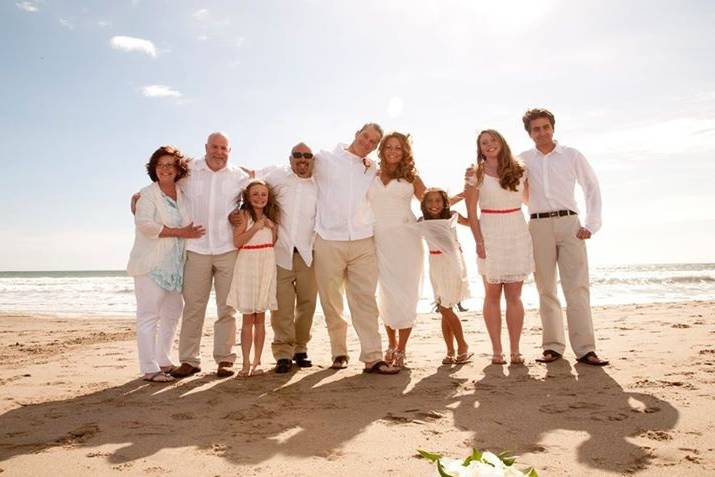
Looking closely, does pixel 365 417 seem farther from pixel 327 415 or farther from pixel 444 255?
pixel 444 255

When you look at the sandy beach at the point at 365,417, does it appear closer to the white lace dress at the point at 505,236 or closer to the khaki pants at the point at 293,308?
the khaki pants at the point at 293,308

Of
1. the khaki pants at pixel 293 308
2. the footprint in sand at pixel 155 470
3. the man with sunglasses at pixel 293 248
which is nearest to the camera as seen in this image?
the footprint in sand at pixel 155 470

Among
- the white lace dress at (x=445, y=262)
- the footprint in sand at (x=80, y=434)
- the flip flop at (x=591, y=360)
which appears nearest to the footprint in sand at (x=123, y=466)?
the footprint in sand at (x=80, y=434)

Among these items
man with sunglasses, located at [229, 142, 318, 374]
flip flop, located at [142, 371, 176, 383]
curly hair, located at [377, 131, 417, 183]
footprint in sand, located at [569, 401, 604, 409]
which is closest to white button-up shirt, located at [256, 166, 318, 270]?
man with sunglasses, located at [229, 142, 318, 374]

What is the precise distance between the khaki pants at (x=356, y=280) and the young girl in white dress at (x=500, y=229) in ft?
3.55

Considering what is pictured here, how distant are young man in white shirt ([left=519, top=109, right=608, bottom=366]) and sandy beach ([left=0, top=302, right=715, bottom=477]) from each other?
326 mm

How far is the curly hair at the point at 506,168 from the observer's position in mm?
5102

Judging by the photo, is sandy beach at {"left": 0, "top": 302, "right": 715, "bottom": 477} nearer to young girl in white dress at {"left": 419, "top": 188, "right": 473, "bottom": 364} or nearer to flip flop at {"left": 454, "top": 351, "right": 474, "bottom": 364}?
flip flop at {"left": 454, "top": 351, "right": 474, "bottom": 364}

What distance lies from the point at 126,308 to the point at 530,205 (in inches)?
511

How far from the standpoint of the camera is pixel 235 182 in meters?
5.38

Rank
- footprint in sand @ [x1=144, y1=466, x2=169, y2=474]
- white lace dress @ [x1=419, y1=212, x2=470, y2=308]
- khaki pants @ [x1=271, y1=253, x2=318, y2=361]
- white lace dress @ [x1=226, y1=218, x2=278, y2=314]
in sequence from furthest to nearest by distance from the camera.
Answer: khaki pants @ [x1=271, y1=253, x2=318, y2=361] < white lace dress @ [x1=419, y1=212, x2=470, y2=308] < white lace dress @ [x1=226, y1=218, x2=278, y2=314] < footprint in sand @ [x1=144, y1=466, x2=169, y2=474]

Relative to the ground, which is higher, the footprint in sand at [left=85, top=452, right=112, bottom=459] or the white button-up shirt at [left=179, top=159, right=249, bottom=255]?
the white button-up shirt at [left=179, top=159, right=249, bottom=255]

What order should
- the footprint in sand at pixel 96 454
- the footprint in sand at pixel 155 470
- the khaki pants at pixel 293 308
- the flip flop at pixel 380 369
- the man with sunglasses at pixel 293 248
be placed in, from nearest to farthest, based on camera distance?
the footprint in sand at pixel 155 470
the footprint in sand at pixel 96 454
the flip flop at pixel 380 369
the man with sunglasses at pixel 293 248
the khaki pants at pixel 293 308

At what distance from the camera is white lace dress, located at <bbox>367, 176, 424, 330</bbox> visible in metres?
5.15
